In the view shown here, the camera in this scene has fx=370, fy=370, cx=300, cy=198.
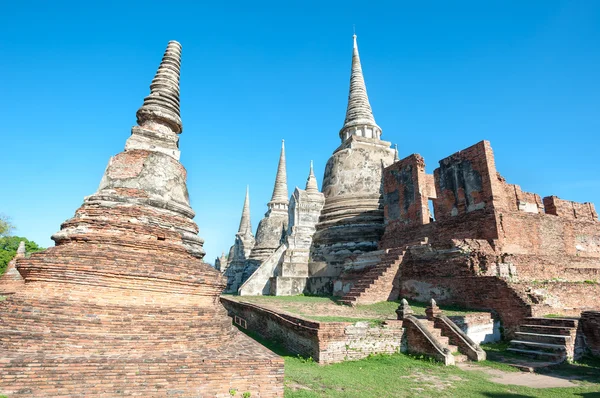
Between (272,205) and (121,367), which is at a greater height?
(272,205)

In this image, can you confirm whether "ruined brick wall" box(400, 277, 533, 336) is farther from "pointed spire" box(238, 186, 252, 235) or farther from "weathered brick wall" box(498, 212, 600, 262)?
"pointed spire" box(238, 186, 252, 235)

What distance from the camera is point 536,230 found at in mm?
14406

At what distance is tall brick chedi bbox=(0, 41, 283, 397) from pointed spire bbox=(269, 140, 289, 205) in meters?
25.2

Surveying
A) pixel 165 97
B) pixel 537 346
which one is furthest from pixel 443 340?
pixel 165 97

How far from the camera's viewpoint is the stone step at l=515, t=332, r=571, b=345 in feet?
29.3

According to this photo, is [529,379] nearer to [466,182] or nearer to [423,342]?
[423,342]

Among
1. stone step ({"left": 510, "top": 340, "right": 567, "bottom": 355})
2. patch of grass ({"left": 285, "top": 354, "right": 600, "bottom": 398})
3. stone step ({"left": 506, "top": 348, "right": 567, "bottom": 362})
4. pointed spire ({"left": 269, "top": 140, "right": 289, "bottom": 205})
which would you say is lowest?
patch of grass ({"left": 285, "top": 354, "right": 600, "bottom": 398})

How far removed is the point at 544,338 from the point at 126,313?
9.74m

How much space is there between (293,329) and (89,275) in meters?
5.57

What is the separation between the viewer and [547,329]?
9.50 metres

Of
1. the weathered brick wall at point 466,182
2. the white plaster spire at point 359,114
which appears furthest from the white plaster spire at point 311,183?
the weathered brick wall at point 466,182

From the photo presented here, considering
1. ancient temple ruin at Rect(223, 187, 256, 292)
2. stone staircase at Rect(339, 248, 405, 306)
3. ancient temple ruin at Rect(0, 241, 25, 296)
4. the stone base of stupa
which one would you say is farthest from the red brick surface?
ancient temple ruin at Rect(223, 187, 256, 292)

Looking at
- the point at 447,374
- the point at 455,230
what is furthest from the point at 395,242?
the point at 447,374

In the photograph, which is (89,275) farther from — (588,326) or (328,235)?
(328,235)
